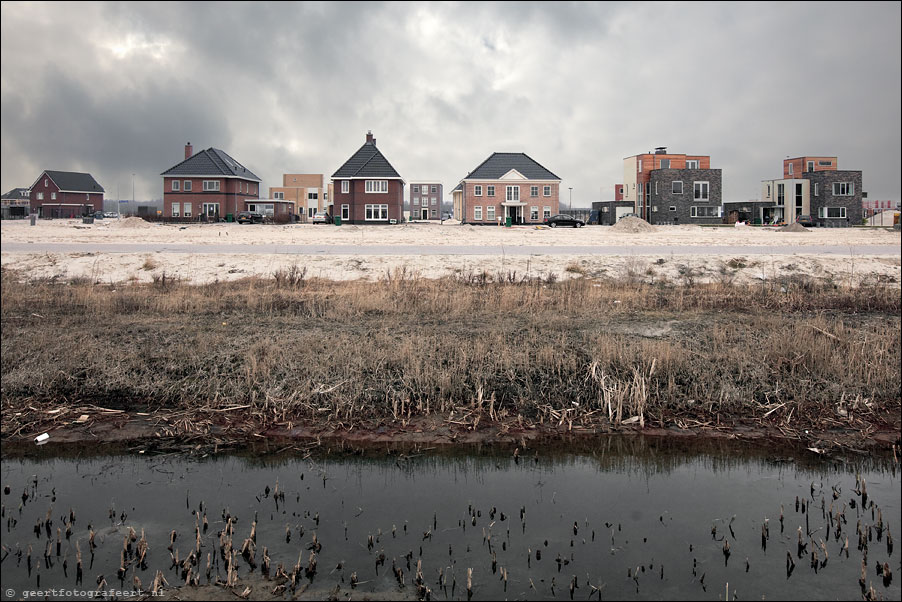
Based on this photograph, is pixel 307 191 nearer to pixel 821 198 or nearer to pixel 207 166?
pixel 207 166

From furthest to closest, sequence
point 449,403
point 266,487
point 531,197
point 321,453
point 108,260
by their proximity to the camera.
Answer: point 531,197
point 108,260
point 449,403
point 321,453
point 266,487

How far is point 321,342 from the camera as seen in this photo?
515 inches

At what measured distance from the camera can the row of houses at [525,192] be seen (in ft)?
226

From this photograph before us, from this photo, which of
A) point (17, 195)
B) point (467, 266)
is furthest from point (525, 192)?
point (17, 195)

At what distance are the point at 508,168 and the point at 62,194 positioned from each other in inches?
2542

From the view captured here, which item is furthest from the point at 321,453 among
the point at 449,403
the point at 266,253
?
the point at 266,253

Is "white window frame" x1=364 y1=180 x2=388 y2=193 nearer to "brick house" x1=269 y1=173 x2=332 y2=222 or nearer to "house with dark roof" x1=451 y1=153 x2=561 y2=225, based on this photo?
"house with dark roof" x1=451 y1=153 x2=561 y2=225

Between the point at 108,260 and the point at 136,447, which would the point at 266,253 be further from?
the point at 136,447

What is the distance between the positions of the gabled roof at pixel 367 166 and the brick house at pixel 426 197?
59.1 m

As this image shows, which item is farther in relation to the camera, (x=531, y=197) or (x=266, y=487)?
(x=531, y=197)

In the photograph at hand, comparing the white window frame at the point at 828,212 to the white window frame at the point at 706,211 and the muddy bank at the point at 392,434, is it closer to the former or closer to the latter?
the white window frame at the point at 706,211

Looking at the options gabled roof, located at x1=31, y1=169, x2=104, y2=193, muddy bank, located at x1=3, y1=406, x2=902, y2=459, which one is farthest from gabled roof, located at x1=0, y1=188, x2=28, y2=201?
muddy bank, located at x1=3, y1=406, x2=902, y2=459

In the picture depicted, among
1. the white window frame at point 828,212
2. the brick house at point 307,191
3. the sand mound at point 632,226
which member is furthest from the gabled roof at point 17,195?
the white window frame at point 828,212

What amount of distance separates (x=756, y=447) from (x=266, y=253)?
1967cm
